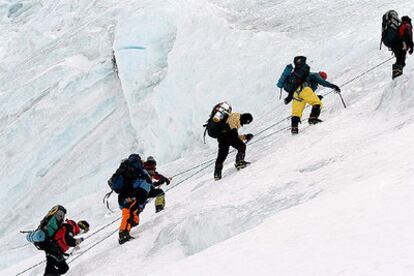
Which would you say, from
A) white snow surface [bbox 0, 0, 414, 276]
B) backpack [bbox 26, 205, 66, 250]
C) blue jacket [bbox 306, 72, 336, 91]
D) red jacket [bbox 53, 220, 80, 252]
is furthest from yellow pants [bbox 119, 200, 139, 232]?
blue jacket [bbox 306, 72, 336, 91]

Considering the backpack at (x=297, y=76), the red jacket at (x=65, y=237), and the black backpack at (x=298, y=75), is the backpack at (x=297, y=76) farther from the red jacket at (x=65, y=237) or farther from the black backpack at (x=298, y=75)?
the red jacket at (x=65, y=237)

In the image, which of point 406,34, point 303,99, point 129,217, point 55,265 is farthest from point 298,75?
point 55,265

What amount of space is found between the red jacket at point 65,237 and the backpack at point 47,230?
0.20ft

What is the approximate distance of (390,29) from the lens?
26.8 feet

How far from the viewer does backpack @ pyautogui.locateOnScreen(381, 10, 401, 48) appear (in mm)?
8117

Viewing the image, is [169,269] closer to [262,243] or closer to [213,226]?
[262,243]

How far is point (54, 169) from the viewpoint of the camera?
16000 mm

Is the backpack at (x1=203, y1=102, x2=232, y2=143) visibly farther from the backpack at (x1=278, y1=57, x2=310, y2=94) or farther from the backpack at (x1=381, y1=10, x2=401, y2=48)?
the backpack at (x1=381, y1=10, x2=401, y2=48)

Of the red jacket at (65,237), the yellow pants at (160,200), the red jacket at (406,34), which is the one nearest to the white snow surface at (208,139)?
the yellow pants at (160,200)

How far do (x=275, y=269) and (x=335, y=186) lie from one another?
183cm

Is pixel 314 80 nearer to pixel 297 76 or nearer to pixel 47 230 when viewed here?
pixel 297 76

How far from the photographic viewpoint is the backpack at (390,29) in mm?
8117

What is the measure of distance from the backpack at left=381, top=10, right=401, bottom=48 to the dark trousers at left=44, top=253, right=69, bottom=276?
567 centimetres

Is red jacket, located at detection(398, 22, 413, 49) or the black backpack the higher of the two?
the black backpack
